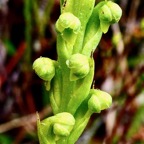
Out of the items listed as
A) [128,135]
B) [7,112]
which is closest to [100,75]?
[128,135]

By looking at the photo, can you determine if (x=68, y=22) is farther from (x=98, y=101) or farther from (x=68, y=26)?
(x=98, y=101)

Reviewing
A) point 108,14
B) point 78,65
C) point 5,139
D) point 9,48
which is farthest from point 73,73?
point 9,48

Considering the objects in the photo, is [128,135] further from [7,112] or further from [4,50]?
[4,50]

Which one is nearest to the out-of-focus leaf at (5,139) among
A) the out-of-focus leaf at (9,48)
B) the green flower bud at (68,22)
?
the out-of-focus leaf at (9,48)

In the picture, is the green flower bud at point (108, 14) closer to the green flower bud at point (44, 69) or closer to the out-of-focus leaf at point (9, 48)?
the green flower bud at point (44, 69)

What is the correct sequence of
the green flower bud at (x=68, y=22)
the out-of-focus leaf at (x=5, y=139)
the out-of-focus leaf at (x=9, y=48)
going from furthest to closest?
the out-of-focus leaf at (x=9, y=48) < the out-of-focus leaf at (x=5, y=139) < the green flower bud at (x=68, y=22)

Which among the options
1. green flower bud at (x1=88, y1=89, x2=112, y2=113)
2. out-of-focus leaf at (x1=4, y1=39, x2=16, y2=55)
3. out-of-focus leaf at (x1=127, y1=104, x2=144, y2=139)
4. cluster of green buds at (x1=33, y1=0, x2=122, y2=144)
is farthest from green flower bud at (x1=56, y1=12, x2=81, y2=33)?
out-of-focus leaf at (x1=4, y1=39, x2=16, y2=55)
